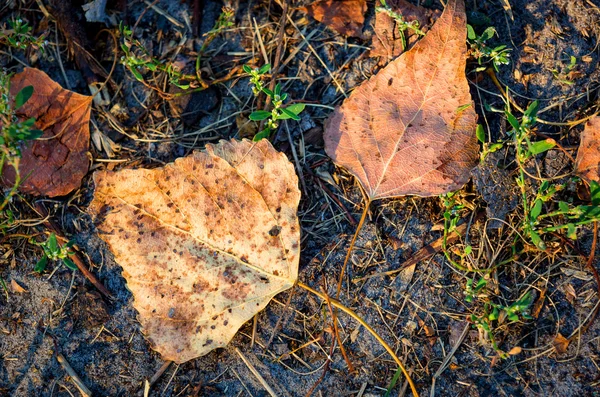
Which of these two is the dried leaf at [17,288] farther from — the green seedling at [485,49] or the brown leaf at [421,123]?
the green seedling at [485,49]

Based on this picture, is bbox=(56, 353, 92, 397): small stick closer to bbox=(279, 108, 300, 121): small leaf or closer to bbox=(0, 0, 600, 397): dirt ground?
bbox=(0, 0, 600, 397): dirt ground

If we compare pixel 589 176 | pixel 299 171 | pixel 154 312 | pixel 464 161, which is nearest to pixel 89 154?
pixel 154 312

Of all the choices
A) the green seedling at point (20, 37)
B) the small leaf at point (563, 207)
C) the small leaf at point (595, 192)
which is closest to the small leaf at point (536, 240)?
the small leaf at point (563, 207)

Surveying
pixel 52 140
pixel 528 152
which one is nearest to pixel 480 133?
pixel 528 152

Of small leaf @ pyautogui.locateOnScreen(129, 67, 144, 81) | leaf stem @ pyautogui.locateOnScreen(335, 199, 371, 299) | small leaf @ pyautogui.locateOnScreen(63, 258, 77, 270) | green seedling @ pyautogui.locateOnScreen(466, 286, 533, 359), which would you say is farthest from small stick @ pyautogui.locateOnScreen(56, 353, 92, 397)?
green seedling @ pyautogui.locateOnScreen(466, 286, 533, 359)

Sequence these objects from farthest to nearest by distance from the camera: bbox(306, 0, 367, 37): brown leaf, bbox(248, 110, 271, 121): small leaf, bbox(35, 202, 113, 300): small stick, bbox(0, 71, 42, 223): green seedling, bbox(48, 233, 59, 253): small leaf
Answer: bbox(306, 0, 367, 37): brown leaf < bbox(35, 202, 113, 300): small stick < bbox(248, 110, 271, 121): small leaf < bbox(48, 233, 59, 253): small leaf < bbox(0, 71, 42, 223): green seedling

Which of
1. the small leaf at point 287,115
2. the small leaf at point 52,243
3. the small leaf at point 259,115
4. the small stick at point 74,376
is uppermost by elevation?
the small leaf at point 287,115
